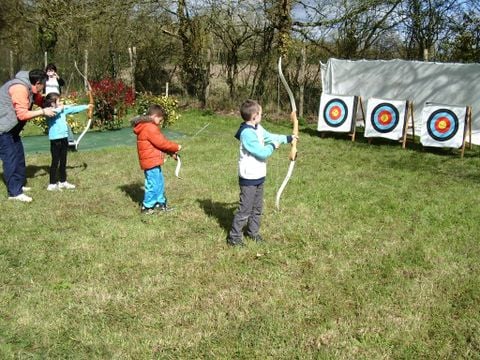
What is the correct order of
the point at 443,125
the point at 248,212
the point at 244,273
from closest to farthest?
the point at 244,273 → the point at 248,212 → the point at 443,125

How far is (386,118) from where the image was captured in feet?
32.9

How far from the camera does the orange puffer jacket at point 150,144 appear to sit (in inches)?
214

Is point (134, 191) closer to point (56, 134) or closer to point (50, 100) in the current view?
point (56, 134)

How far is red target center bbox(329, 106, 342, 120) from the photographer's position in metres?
10.7

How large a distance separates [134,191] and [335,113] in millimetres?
5693

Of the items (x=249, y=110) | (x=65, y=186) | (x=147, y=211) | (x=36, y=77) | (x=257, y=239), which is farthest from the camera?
(x=65, y=186)

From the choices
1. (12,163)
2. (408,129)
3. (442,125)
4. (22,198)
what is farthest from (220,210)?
(408,129)

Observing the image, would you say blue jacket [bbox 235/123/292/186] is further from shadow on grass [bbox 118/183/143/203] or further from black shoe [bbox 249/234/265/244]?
shadow on grass [bbox 118/183/143/203]

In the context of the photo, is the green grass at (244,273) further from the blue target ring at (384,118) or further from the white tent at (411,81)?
the white tent at (411,81)

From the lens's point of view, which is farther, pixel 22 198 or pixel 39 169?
pixel 39 169

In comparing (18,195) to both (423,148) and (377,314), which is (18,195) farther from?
(423,148)

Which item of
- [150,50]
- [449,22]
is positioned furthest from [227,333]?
[150,50]

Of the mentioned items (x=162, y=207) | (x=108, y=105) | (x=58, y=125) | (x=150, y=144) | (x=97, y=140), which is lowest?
(x=162, y=207)

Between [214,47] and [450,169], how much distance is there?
997 cm
